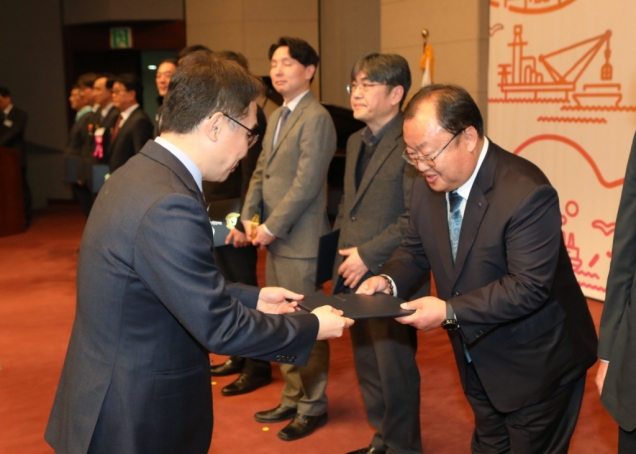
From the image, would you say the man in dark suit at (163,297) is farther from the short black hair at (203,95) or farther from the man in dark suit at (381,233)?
the man in dark suit at (381,233)

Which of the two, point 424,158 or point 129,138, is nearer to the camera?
point 424,158

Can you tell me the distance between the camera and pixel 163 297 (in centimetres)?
166

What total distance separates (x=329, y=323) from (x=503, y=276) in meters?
0.60

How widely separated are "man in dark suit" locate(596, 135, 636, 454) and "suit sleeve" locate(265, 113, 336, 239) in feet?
5.68

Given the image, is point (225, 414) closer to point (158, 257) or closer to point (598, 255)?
point (158, 257)

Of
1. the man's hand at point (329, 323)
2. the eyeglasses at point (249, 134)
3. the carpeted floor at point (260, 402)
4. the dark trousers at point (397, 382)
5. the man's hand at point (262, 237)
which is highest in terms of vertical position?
the eyeglasses at point (249, 134)

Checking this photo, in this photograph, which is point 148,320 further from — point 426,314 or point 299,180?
point 299,180

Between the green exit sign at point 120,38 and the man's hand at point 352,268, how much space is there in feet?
28.8

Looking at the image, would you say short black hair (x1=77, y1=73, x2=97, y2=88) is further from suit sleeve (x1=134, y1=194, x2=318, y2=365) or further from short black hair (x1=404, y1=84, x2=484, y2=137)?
suit sleeve (x1=134, y1=194, x2=318, y2=365)

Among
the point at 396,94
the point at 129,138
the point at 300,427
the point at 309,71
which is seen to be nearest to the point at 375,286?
the point at 396,94

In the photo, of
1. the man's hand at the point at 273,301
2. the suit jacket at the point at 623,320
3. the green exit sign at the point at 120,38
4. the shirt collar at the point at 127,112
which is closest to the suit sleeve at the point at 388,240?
the man's hand at the point at 273,301

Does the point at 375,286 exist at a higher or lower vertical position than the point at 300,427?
higher

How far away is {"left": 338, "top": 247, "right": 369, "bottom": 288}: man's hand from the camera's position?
2.93 meters

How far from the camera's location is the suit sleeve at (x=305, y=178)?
3.40 meters
